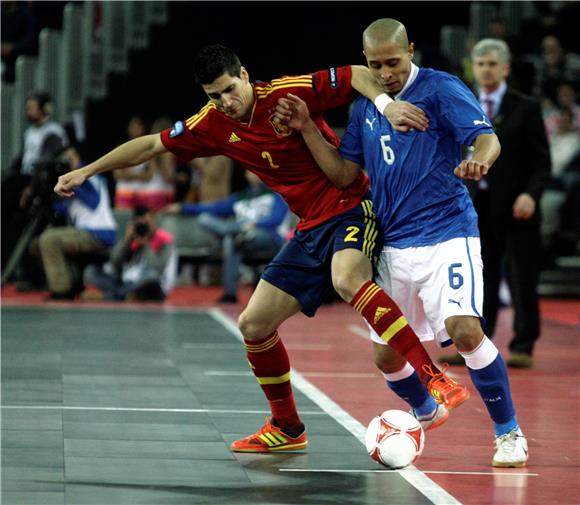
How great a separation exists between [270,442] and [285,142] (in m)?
1.51

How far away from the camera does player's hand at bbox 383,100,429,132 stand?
21.9 feet

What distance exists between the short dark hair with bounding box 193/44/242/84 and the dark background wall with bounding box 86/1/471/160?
15.3 metres

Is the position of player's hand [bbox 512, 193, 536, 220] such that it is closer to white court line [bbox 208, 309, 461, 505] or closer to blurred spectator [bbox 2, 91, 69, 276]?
white court line [bbox 208, 309, 461, 505]

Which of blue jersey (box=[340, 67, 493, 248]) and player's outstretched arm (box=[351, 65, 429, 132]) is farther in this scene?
blue jersey (box=[340, 67, 493, 248])

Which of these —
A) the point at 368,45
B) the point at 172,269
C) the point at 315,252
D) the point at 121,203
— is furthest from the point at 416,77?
the point at 121,203

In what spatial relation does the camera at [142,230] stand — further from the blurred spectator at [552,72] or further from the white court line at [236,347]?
the blurred spectator at [552,72]

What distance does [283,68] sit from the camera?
2275 cm

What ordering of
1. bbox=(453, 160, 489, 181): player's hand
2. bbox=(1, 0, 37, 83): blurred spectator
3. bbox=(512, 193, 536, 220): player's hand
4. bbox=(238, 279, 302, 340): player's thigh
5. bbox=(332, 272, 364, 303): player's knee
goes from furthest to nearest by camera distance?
bbox=(1, 0, 37, 83): blurred spectator → bbox=(512, 193, 536, 220): player's hand → bbox=(238, 279, 302, 340): player's thigh → bbox=(332, 272, 364, 303): player's knee → bbox=(453, 160, 489, 181): player's hand

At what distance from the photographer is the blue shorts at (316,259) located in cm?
702

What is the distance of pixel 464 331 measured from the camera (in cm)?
661

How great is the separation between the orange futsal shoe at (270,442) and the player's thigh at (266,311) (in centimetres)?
50

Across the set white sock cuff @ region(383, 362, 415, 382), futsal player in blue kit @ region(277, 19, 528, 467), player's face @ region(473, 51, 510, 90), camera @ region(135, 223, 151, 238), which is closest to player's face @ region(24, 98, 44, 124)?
camera @ region(135, 223, 151, 238)

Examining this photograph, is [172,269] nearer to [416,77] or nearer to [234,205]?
[234,205]

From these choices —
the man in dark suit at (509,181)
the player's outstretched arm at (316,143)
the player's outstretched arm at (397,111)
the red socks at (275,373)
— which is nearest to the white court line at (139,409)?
the red socks at (275,373)
